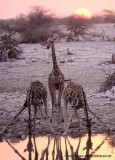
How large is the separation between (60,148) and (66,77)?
24.8ft

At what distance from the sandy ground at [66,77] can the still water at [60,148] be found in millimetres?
427

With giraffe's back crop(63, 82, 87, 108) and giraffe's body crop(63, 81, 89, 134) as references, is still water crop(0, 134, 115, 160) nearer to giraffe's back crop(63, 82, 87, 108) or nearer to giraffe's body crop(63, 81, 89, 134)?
giraffe's body crop(63, 81, 89, 134)

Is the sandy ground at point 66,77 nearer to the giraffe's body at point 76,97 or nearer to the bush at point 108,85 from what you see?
the bush at point 108,85

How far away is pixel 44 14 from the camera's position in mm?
34750

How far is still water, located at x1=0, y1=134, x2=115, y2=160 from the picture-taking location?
25.8 feet

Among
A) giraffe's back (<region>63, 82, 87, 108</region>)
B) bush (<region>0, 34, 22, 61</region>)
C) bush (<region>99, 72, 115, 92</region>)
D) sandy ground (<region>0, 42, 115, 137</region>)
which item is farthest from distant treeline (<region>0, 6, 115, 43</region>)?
giraffe's back (<region>63, 82, 87, 108</region>)

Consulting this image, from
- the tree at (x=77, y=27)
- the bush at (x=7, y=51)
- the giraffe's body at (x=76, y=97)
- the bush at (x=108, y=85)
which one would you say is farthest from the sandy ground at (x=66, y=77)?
the tree at (x=77, y=27)

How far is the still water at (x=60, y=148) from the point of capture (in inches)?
310

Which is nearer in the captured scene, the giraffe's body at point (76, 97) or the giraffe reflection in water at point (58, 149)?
the giraffe reflection in water at point (58, 149)

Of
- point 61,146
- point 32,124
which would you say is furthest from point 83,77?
point 61,146

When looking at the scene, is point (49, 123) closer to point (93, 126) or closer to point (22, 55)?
point (93, 126)

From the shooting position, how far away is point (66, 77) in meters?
15.8

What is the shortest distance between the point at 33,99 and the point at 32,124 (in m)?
0.64

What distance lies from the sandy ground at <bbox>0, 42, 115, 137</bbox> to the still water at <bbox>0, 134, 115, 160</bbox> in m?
0.43
